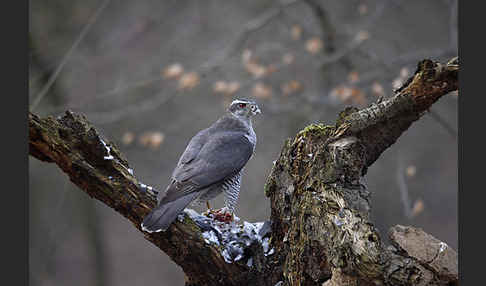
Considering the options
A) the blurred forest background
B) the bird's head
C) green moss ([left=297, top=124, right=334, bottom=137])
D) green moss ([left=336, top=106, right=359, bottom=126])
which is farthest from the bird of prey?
the blurred forest background

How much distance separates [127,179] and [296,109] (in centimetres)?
464

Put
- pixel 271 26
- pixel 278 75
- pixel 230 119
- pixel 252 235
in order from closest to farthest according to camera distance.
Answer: pixel 252 235, pixel 230 119, pixel 278 75, pixel 271 26

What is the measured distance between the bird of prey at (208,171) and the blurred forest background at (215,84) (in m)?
2.02

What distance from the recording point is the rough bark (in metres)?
3.29

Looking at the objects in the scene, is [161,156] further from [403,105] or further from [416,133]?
[403,105]

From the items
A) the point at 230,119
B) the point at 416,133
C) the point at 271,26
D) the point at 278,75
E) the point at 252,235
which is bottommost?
the point at 252,235

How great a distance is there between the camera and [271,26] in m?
11.0

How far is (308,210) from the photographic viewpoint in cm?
364

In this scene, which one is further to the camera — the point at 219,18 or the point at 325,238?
the point at 219,18

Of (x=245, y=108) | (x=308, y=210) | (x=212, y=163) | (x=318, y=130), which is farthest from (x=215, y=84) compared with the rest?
(x=308, y=210)

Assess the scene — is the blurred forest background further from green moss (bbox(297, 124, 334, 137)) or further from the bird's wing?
green moss (bbox(297, 124, 334, 137))

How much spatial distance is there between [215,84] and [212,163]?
421cm

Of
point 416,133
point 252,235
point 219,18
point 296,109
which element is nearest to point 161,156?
point 219,18

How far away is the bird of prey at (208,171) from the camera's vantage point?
149 inches
